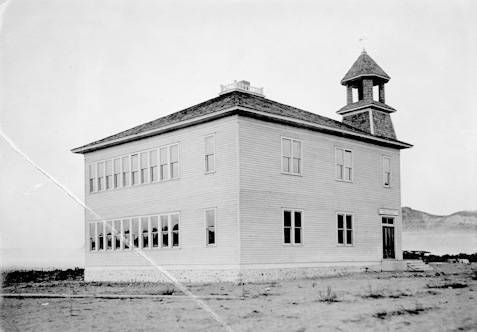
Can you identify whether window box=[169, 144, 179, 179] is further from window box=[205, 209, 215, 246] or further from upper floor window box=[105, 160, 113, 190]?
upper floor window box=[105, 160, 113, 190]

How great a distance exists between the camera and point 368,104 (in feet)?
111

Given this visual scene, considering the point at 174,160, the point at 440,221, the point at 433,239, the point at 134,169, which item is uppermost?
the point at 174,160

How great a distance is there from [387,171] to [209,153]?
1074cm

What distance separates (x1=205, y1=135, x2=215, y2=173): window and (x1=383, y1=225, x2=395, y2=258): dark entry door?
35.7 ft

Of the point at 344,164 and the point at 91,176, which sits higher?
the point at 344,164

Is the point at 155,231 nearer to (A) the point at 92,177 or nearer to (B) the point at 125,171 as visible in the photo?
(B) the point at 125,171

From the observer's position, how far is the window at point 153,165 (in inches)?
1057

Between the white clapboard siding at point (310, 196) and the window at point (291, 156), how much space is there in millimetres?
267

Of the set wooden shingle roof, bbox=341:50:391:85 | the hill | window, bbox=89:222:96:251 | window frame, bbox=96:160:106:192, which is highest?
wooden shingle roof, bbox=341:50:391:85

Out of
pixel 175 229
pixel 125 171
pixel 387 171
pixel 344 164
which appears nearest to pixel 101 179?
pixel 125 171

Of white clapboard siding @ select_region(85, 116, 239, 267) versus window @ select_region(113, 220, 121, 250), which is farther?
window @ select_region(113, 220, 121, 250)

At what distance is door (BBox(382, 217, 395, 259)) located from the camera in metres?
31.1

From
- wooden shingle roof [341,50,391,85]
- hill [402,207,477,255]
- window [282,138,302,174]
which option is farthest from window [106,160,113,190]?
hill [402,207,477,255]

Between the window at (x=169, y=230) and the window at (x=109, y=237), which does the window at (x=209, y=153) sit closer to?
the window at (x=169, y=230)
